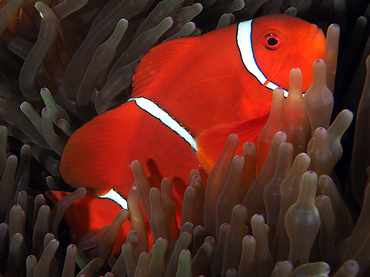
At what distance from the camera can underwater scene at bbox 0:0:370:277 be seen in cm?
69

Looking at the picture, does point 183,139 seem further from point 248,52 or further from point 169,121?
point 248,52

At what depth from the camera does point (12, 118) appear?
3.56 ft

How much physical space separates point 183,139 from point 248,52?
29 centimetres

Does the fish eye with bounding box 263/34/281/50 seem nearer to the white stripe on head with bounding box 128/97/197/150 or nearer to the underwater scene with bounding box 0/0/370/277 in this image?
the underwater scene with bounding box 0/0/370/277

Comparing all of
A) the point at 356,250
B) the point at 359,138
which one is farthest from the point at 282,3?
the point at 356,250

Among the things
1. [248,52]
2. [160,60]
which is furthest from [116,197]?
[248,52]

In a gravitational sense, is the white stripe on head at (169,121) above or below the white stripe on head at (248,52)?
below

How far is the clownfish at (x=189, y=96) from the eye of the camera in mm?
953

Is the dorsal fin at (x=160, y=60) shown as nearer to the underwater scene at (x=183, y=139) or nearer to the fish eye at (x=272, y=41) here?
the underwater scene at (x=183, y=139)

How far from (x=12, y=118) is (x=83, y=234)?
0.40 m

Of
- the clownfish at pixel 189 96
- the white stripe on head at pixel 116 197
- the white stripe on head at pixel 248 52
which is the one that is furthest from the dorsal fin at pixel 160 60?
the white stripe on head at pixel 116 197

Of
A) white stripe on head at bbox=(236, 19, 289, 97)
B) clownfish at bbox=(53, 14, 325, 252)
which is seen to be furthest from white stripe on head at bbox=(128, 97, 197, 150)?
white stripe on head at bbox=(236, 19, 289, 97)

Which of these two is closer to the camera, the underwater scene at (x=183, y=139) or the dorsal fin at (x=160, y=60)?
the underwater scene at (x=183, y=139)

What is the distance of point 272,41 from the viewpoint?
3.14 ft
